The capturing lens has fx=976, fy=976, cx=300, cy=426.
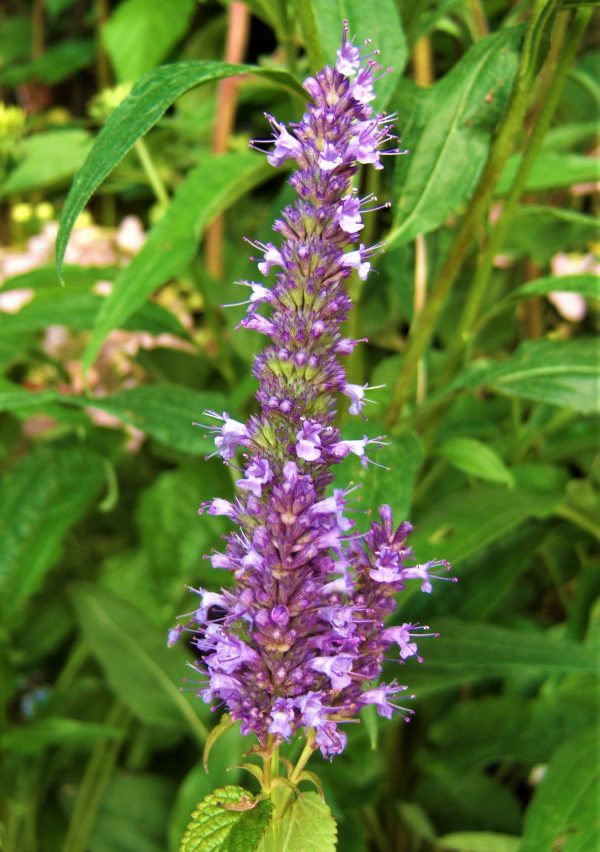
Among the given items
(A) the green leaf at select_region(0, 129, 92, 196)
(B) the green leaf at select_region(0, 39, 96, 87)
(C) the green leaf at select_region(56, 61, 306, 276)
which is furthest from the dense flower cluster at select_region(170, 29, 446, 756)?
(B) the green leaf at select_region(0, 39, 96, 87)

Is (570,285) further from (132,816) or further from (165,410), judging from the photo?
(132,816)

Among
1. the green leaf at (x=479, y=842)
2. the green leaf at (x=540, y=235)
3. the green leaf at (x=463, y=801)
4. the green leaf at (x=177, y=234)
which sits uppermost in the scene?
the green leaf at (x=540, y=235)

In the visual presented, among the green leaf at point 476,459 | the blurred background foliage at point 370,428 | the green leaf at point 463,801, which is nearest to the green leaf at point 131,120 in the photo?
the blurred background foliage at point 370,428

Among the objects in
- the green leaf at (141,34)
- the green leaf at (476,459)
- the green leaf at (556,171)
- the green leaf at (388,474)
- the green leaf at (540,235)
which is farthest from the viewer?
the green leaf at (141,34)

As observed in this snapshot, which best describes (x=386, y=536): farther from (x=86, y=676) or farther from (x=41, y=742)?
(x=86, y=676)

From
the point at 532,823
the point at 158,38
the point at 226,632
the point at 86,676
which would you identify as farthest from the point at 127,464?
the point at 226,632

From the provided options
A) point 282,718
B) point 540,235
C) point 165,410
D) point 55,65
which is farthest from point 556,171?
point 55,65

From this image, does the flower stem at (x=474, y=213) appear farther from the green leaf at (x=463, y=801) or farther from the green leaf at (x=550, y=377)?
the green leaf at (x=463, y=801)
